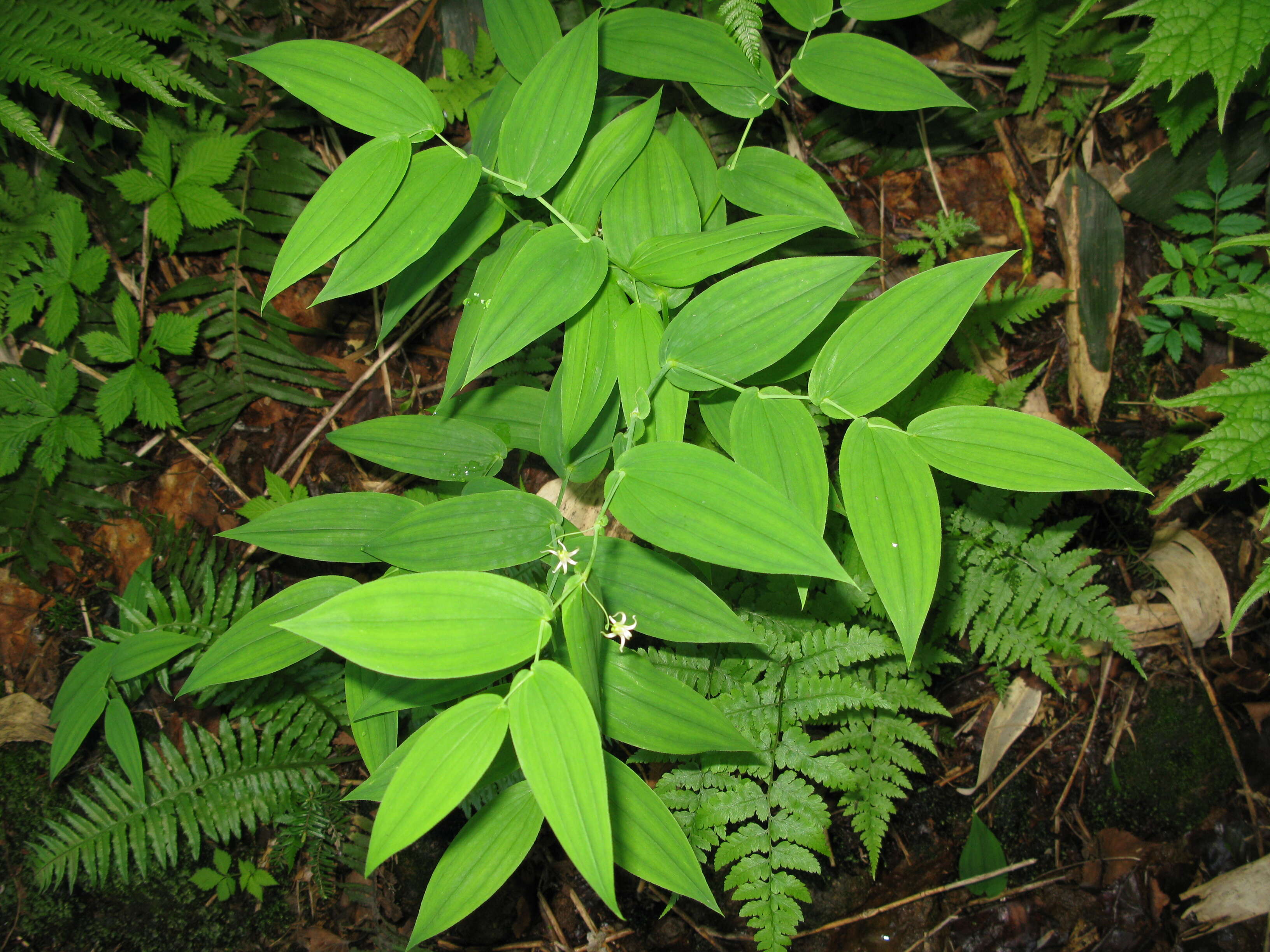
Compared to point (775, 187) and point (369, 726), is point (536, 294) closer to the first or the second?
point (775, 187)

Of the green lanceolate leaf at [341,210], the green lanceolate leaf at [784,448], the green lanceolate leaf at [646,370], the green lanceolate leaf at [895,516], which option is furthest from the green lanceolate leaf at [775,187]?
the green lanceolate leaf at [341,210]

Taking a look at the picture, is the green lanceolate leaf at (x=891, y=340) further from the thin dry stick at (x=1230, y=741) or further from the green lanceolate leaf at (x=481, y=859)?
the thin dry stick at (x=1230, y=741)

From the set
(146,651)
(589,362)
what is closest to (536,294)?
(589,362)

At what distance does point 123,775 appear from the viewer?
2.77 m

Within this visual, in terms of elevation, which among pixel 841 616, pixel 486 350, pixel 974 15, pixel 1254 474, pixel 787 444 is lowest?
pixel 841 616

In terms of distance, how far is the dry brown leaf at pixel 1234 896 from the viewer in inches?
117

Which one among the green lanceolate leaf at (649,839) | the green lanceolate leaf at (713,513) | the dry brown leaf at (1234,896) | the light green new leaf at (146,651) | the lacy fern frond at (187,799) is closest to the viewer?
the green lanceolate leaf at (713,513)

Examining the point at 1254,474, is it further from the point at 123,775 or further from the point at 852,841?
the point at 123,775

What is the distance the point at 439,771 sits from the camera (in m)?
1.15

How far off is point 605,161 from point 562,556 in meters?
1.04

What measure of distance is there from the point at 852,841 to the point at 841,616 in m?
1.03

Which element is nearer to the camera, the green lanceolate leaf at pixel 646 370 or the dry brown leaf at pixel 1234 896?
the green lanceolate leaf at pixel 646 370

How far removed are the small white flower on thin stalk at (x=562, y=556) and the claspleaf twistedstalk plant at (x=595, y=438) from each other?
23 millimetres

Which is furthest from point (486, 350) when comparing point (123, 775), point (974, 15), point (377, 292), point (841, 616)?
point (974, 15)
